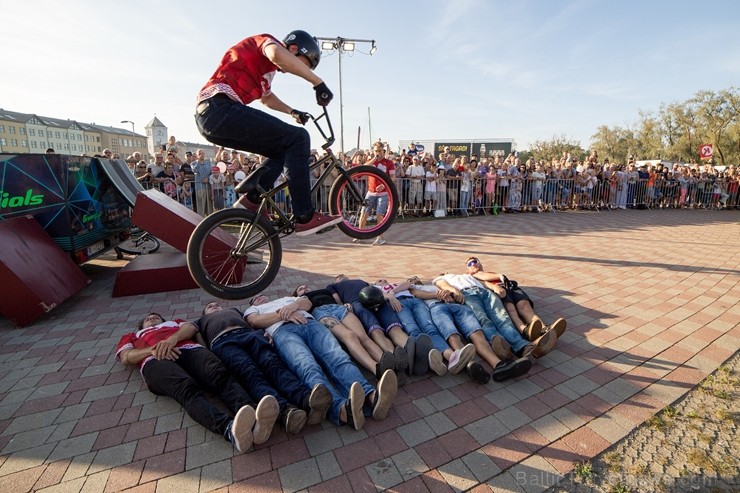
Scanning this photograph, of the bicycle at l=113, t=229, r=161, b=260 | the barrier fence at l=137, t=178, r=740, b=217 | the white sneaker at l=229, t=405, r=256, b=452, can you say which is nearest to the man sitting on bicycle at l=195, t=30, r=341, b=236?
the white sneaker at l=229, t=405, r=256, b=452

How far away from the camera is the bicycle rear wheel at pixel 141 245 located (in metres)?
9.10

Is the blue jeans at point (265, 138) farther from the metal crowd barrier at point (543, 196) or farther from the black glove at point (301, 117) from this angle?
the metal crowd barrier at point (543, 196)

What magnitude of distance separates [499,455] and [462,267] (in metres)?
4.78

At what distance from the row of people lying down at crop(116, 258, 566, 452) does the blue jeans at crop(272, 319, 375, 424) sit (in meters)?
0.01

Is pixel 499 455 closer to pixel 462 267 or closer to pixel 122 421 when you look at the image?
Result: pixel 122 421

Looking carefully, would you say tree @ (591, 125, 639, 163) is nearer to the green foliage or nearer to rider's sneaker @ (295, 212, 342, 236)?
the green foliage

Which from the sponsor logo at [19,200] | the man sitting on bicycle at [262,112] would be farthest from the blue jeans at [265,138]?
the sponsor logo at [19,200]

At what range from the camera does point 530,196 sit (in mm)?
16438

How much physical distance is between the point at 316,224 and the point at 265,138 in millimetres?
875

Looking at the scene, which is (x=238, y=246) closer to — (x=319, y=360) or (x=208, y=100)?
(x=208, y=100)

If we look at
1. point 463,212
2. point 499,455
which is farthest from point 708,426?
point 463,212

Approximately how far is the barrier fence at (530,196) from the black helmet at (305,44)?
288 inches

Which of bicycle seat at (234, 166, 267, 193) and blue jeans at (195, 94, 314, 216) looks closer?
blue jeans at (195, 94, 314, 216)

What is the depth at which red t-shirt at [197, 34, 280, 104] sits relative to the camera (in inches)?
113
